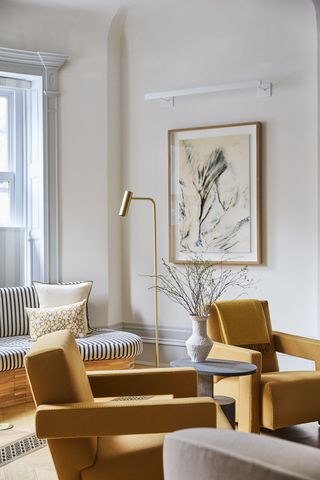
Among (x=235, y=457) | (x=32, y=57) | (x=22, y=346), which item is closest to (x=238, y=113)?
(x=32, y=57)

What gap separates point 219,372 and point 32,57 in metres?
3.65

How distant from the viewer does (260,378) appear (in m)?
4.16

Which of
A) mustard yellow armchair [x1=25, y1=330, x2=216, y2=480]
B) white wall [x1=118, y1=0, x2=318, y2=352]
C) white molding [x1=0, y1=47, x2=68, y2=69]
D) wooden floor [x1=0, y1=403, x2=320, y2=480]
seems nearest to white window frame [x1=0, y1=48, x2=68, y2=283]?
white molding [x1=0, y1=47, x2=68, y2=69]

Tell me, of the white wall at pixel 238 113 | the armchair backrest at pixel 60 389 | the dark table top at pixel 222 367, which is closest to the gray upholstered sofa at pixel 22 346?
the white wall at pixel 238 113

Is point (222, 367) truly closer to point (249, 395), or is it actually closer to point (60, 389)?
point (249, 395)

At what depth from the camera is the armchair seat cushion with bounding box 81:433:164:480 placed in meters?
2.70

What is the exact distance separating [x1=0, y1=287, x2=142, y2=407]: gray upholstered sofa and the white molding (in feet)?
6.67

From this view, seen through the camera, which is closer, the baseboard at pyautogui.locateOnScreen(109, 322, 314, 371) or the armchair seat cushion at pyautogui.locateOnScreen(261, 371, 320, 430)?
the armchair seat cushion at pyautogui.locateOnScreen(261, 371, 320, 430)

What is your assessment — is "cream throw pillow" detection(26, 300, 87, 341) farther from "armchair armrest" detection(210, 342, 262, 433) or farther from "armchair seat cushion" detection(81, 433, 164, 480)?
"armchair seat cushion" detection(81, 433, 164, 480)

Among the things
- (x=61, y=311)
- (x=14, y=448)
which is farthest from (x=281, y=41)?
(x=14, y=448)

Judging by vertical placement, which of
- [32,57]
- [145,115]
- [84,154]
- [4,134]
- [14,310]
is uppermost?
[32,57]

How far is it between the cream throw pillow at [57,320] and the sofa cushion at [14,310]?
0.19 metres

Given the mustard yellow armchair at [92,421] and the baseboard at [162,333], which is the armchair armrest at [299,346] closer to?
the baseboard at [162,333]

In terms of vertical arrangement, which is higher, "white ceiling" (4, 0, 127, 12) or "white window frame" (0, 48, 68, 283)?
"white ceiling" (4, 0, 127, 12)
